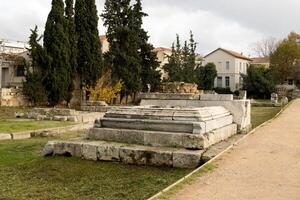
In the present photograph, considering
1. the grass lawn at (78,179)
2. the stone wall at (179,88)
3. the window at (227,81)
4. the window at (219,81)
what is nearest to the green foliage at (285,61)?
the window at (227,81)

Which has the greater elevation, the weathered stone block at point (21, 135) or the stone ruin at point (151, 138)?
the stone ruin at point (151, 138)

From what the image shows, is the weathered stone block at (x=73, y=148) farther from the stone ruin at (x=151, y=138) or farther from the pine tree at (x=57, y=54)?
the pine tree at (x=57, y=54)

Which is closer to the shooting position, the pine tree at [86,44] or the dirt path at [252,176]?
the dirt path at [252,176]

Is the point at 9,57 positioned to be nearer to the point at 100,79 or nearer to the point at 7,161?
the point at 100,79

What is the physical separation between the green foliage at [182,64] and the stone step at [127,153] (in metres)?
34.4

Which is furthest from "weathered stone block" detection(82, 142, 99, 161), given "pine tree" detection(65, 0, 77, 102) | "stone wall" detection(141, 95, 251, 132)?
"pine tree" detection(65, 0, 77, 102)

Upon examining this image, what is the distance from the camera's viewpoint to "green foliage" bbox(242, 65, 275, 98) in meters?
50.1

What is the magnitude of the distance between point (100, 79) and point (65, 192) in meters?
A: 23.5

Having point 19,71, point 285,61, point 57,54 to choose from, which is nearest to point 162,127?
point 57,54

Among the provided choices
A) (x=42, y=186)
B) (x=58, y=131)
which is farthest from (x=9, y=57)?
(x=42, y=186)

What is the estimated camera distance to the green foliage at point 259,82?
50062 millimetres

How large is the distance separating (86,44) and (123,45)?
3443 mm

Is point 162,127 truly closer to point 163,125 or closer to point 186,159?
point 163,125

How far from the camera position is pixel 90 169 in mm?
6742
